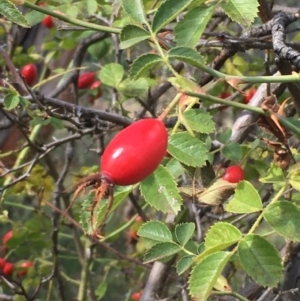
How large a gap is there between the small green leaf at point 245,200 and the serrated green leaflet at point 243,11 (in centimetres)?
24

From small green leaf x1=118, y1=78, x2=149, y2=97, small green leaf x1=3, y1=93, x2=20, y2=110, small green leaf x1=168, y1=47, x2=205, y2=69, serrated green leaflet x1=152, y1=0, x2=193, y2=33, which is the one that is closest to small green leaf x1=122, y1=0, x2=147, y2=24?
serrated green leaflet x1=152, y1=0, x2=193, y2=33

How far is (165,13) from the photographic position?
813 mm

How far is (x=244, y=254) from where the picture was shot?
0.80 m

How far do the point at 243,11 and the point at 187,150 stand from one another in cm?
22

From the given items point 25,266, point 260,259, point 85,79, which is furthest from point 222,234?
point 85,79

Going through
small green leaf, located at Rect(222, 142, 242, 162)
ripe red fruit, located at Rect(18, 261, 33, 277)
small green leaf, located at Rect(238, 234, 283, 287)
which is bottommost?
ripe red fruit, located at Rect(18, 261, 33, 277)

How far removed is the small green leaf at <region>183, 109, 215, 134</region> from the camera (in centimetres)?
85

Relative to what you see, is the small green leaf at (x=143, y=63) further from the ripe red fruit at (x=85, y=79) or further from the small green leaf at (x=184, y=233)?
the ripe red fruit at (x=85, y=79)

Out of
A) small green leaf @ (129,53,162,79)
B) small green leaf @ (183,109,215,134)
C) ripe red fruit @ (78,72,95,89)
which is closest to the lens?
small green leaf @ (129,53,162,79)

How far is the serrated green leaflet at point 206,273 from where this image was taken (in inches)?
30.3

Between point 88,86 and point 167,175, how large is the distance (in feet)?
5.87

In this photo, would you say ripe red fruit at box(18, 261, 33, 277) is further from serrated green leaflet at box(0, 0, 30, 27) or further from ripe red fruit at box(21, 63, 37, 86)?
serrated green leaflet at box(0, 0, 30, 27)

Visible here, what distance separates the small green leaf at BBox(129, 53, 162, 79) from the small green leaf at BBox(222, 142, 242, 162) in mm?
513

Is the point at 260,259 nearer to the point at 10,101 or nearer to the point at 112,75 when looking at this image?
the point at 10,101
